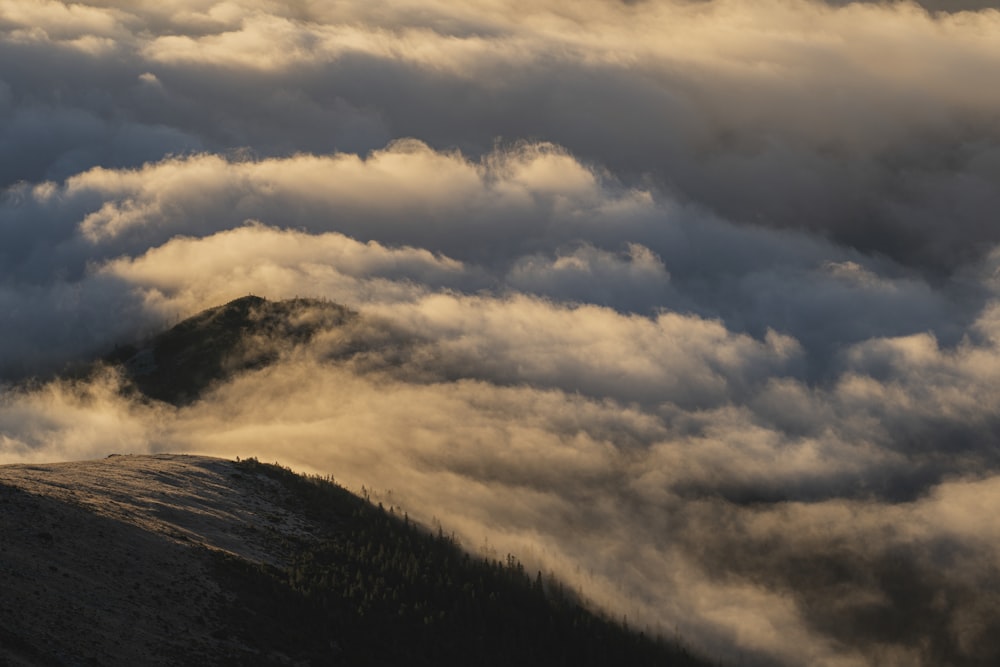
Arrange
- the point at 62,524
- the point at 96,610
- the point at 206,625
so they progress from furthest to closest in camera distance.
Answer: the point at 62,524
the point at 206,625
the point at 96,610

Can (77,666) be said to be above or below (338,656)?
below

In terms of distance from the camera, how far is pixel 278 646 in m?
187

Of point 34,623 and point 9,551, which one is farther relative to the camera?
point 9,551

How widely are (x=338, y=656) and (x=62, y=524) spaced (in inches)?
1869

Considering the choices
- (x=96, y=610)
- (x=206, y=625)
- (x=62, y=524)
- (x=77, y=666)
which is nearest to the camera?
(x=77, y=666)

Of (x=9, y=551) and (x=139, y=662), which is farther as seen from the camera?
(x=9, y=551)

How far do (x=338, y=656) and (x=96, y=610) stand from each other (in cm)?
4000

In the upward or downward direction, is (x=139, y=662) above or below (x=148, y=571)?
below

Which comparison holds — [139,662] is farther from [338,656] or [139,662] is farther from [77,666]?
[338,656]

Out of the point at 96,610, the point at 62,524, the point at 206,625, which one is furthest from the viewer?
the point at 62,524

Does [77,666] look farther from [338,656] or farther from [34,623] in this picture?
[338,656]

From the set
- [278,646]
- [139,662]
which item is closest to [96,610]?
[139,662]

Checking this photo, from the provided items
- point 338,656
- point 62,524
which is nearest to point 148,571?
point 62,524

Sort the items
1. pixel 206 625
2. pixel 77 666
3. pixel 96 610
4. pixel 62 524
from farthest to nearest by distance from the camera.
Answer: pixel 62 524 → pixel 206 625 → pixel 96 610 → pixel 77 666
